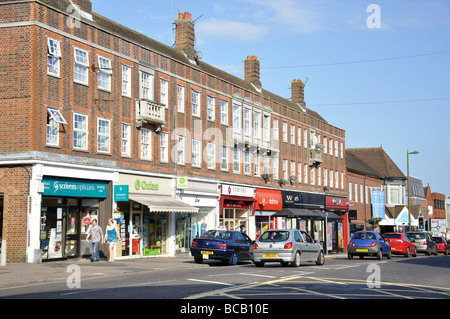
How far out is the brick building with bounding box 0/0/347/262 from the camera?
79.0 ft

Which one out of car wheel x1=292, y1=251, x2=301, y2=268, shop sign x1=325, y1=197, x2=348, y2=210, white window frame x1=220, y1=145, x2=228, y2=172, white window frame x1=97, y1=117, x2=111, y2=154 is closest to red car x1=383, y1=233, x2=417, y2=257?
white window frame x1=220, y1=145, x2=228, y2=172

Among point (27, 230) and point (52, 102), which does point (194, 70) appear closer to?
point (52, 102)

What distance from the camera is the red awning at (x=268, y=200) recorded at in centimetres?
4281

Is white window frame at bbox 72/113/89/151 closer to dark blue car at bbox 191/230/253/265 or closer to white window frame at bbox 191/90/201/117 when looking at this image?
dark blue car at bbox 191/230/253/265

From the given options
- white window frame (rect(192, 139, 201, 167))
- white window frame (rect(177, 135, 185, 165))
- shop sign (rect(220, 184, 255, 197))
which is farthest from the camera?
shop sign (rect(220, 184, 255, 197))

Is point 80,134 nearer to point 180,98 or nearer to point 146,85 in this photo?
point 146,85

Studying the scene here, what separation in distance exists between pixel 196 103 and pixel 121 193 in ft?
32.8

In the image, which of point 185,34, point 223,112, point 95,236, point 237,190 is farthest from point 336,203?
point 95,236

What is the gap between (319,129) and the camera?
55.5 metres

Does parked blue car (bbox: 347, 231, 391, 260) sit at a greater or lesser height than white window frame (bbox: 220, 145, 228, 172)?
lesser

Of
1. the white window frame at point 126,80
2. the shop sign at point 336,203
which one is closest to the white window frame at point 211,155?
the white window frame at point 126,80

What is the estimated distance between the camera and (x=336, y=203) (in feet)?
189

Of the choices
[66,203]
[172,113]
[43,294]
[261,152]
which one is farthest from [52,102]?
[261,152]

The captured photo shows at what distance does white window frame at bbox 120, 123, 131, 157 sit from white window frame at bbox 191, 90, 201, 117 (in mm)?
6591
